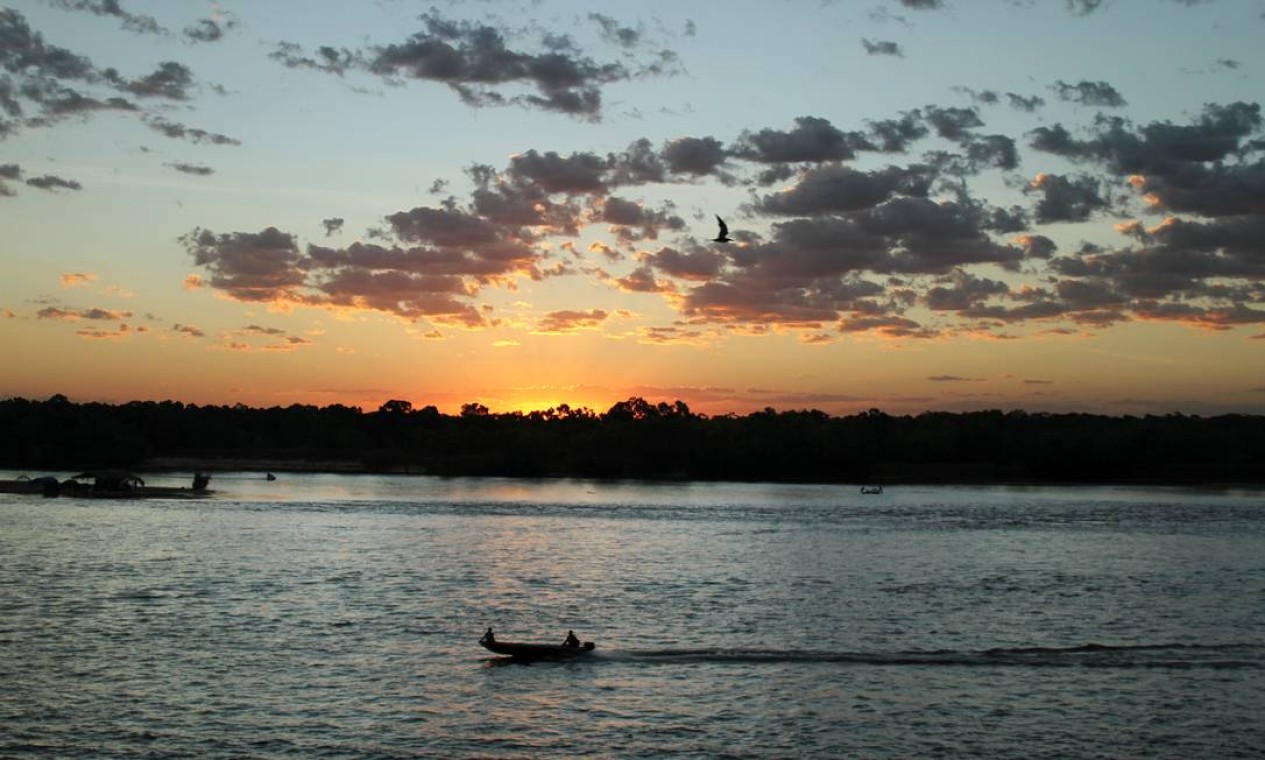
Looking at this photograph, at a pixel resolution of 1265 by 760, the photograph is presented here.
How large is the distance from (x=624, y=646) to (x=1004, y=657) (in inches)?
566

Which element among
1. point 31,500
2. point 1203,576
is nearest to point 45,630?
point 1203,576

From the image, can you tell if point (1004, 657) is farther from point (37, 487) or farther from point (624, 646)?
point (37, 487)

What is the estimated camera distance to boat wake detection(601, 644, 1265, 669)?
45094 mm

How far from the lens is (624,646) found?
47.5 meters

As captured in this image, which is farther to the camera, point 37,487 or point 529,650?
point 37,487

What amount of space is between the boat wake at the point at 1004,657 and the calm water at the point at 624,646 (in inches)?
7.3

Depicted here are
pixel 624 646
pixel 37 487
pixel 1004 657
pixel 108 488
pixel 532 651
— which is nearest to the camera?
pixel 532 651

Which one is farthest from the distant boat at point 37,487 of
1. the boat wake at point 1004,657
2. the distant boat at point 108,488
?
the boat wake at point 1004,657

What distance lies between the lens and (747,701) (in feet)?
126

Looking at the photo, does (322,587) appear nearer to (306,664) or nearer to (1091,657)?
(306,664)

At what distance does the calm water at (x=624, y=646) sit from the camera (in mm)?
34062

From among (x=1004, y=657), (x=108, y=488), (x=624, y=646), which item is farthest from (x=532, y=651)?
(x=108, y=488)

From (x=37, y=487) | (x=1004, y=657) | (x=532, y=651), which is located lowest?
(x=1004, y=657)

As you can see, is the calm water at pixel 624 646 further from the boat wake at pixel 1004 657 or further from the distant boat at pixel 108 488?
the distant boat at pixel 108 488
